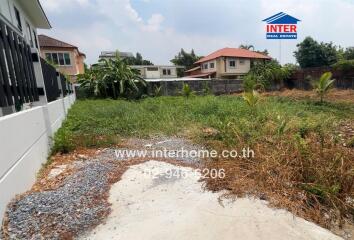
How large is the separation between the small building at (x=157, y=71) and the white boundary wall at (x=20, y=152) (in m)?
27.9

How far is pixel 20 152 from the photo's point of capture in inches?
92.9

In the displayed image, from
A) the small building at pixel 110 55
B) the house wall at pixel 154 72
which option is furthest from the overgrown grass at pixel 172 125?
the house wall at pixel 154 72

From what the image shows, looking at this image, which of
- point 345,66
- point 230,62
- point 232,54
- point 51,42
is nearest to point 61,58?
point 51,42

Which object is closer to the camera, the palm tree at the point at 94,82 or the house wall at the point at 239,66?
the palm tree at the point at 94,82

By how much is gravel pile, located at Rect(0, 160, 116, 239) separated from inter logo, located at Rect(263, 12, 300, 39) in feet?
55.9

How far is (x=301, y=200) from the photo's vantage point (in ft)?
7.43

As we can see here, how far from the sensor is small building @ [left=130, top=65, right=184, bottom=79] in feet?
102

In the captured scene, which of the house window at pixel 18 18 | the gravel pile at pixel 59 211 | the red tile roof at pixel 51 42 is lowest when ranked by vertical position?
the gravel pile at pixel 59 211

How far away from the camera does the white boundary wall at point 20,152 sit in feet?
6.33

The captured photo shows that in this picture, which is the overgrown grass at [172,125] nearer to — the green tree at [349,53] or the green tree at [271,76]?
the green tree at [271,76]

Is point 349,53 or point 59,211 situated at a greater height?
point 349,53

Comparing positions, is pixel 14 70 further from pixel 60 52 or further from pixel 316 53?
pixel 316 53

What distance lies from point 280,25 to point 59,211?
18092 mm

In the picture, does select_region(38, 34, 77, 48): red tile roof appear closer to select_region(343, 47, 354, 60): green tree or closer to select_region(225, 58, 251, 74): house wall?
select_region(225, 58, 251, 74): house wall
